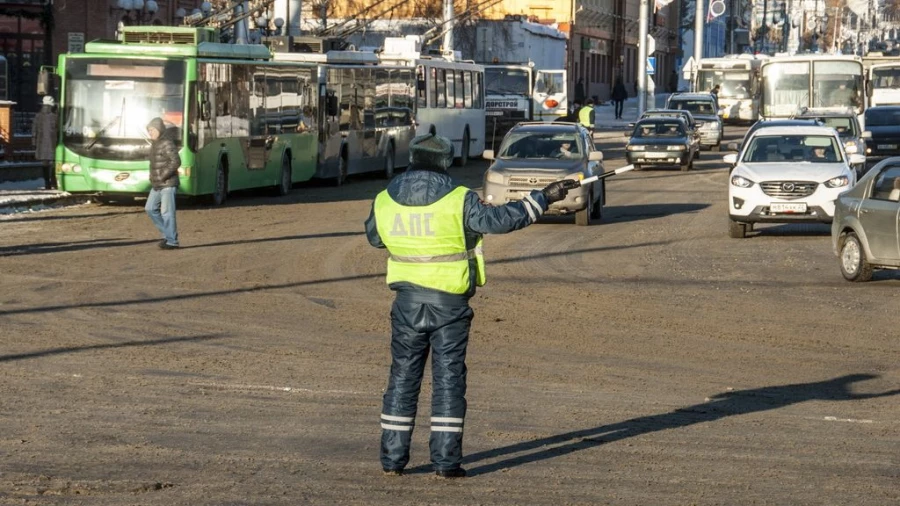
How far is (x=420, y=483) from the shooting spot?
26.8ft

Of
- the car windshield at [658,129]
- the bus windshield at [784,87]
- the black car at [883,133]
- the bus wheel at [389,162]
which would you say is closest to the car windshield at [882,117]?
the black car at [883,133]

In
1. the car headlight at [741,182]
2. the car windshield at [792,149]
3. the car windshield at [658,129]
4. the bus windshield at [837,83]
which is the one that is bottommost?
the car headlight at [741,182]

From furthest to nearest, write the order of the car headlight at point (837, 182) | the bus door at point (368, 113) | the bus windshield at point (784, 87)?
the bus windshield at point (784, 87) < the bus door at point (368, 113) < the car headlight at point (837, 182)

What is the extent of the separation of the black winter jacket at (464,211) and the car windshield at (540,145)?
17595mm

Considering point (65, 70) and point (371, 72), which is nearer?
point (65, 70)

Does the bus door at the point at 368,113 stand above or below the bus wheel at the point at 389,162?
above

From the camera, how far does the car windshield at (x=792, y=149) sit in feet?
80.1

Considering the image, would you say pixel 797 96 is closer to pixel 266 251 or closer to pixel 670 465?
pixel 266 251

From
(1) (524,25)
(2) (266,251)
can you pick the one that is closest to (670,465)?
(2) (266,251)

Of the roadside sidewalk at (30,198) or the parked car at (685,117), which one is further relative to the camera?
the parked car at (685,117)

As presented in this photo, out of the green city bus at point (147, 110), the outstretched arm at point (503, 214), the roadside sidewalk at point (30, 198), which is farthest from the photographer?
the roadside sidewalk at point (30, 198)

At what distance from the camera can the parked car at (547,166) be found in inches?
976

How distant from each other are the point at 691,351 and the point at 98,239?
1096 centimetres

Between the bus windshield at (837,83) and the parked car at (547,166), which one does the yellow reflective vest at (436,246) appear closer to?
the parked car at (547,166)
